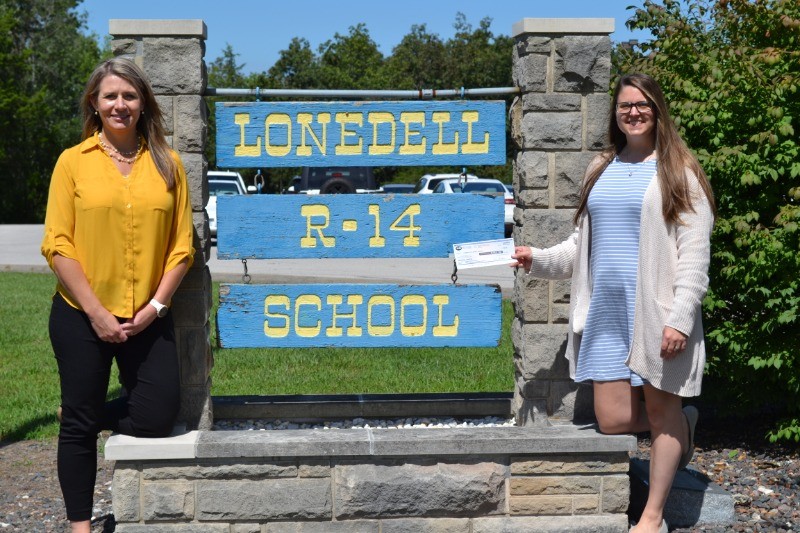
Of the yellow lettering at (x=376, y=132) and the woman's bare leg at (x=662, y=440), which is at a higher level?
the yellow lettering at (x=376, y=132)

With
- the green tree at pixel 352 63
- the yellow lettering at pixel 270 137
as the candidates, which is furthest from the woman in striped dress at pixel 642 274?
the green tree at pixel 352 63

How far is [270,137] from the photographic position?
4.60 meters

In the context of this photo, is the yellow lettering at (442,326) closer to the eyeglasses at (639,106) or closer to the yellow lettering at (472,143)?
the yellow lettering at (472,143)

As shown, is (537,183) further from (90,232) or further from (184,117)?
(90,232)

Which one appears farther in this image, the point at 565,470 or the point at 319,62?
the point at 319,62

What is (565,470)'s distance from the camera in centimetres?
430

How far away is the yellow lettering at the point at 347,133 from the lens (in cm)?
462

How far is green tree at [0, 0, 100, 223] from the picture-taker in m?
35.0

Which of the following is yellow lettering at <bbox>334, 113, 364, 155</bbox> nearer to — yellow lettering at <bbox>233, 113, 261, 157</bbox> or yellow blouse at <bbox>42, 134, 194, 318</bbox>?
A: yellow lettering at <bbox>233, 113, 261, 157</bbox>

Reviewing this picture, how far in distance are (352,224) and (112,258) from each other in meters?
1.17

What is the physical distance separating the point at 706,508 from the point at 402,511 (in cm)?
146

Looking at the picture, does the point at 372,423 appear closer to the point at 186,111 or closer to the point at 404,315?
the point at 404,315

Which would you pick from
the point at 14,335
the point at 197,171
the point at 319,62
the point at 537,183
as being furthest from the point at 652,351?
the point at 319,62

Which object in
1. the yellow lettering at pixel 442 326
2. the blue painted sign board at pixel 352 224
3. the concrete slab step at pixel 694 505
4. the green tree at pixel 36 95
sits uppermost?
the green tree at pixel 36 95
